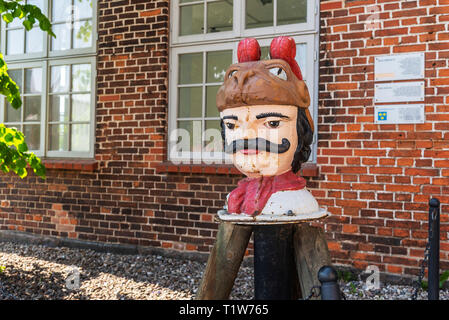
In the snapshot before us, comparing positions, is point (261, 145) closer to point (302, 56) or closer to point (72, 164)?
point (302, 56)

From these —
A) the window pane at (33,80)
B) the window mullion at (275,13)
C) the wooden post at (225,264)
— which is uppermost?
the window mullion at (275,13)

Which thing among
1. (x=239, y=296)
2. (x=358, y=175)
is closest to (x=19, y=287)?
(x=239, y=296)

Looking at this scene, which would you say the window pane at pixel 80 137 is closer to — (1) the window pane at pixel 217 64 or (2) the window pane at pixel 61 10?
(2) the window pane at pixel 61 10

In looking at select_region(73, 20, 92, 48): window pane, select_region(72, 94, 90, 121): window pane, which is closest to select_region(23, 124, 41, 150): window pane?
select_region(72, 94, 90, 121): window pane

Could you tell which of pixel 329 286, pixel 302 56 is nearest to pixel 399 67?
pixel 302 56

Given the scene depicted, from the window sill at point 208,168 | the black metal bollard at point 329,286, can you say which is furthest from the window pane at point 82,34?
the black metal bollard at point 329,286

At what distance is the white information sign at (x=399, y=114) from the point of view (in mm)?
3732

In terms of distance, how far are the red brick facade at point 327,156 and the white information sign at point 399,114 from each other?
0.06 m

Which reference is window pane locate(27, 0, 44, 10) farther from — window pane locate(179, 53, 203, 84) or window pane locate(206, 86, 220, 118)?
window pane locate(206, 86, 220, 118)

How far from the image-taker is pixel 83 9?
17.7ft

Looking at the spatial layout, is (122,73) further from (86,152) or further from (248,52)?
(248,52)

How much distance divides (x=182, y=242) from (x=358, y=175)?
2.07 metres

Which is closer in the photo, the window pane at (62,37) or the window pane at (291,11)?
the window pane at (291,11)

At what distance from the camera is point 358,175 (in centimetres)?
395
